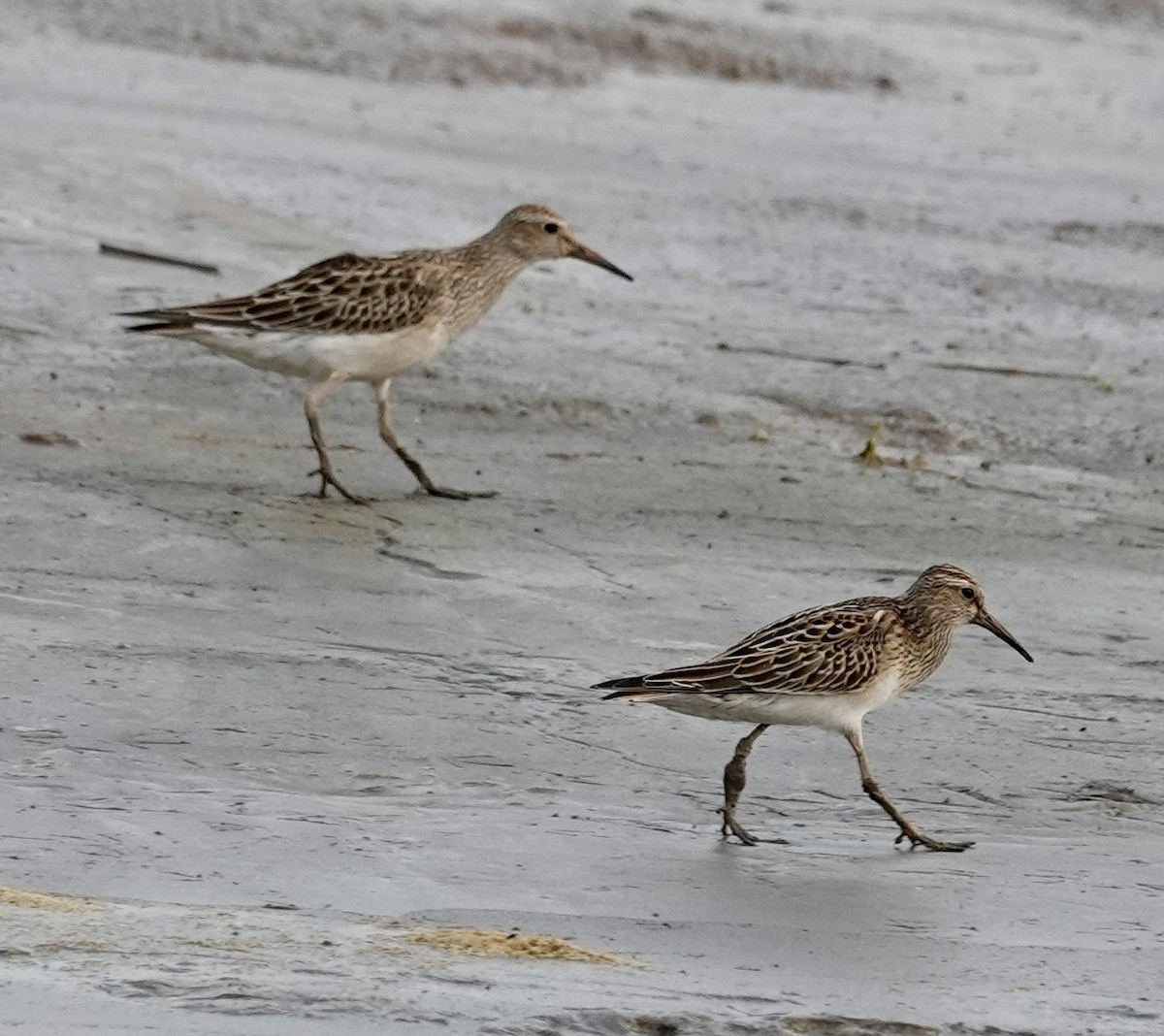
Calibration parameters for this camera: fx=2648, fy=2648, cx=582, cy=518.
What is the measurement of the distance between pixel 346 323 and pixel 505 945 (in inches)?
220

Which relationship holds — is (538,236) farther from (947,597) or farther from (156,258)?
(947,597)

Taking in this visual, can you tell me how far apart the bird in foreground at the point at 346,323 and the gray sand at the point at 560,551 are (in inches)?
15.1

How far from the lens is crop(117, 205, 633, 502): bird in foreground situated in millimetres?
11492

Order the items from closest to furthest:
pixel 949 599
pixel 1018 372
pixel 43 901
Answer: pixel 43 901, pixel 949 599, pixel 1018 372

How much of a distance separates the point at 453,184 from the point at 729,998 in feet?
38.0

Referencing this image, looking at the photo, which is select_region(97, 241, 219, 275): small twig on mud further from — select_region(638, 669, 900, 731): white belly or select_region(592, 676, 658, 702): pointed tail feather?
select_region(592, 676, 658, 702): pointed tail feather

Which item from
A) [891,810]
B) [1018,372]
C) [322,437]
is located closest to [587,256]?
[322,437]

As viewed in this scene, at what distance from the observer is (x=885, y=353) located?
14391mm

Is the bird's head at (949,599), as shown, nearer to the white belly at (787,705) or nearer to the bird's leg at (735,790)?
the white belly at (787,705)

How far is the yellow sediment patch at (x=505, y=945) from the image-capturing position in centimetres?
644

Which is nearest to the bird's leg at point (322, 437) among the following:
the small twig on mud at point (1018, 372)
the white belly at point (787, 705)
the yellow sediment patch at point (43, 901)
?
the white belly at point (787, 705)

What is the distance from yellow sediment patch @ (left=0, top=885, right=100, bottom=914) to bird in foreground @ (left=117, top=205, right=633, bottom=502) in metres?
4.76

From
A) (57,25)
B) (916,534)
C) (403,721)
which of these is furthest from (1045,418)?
(57,25)

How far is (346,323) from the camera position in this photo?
460 inches
